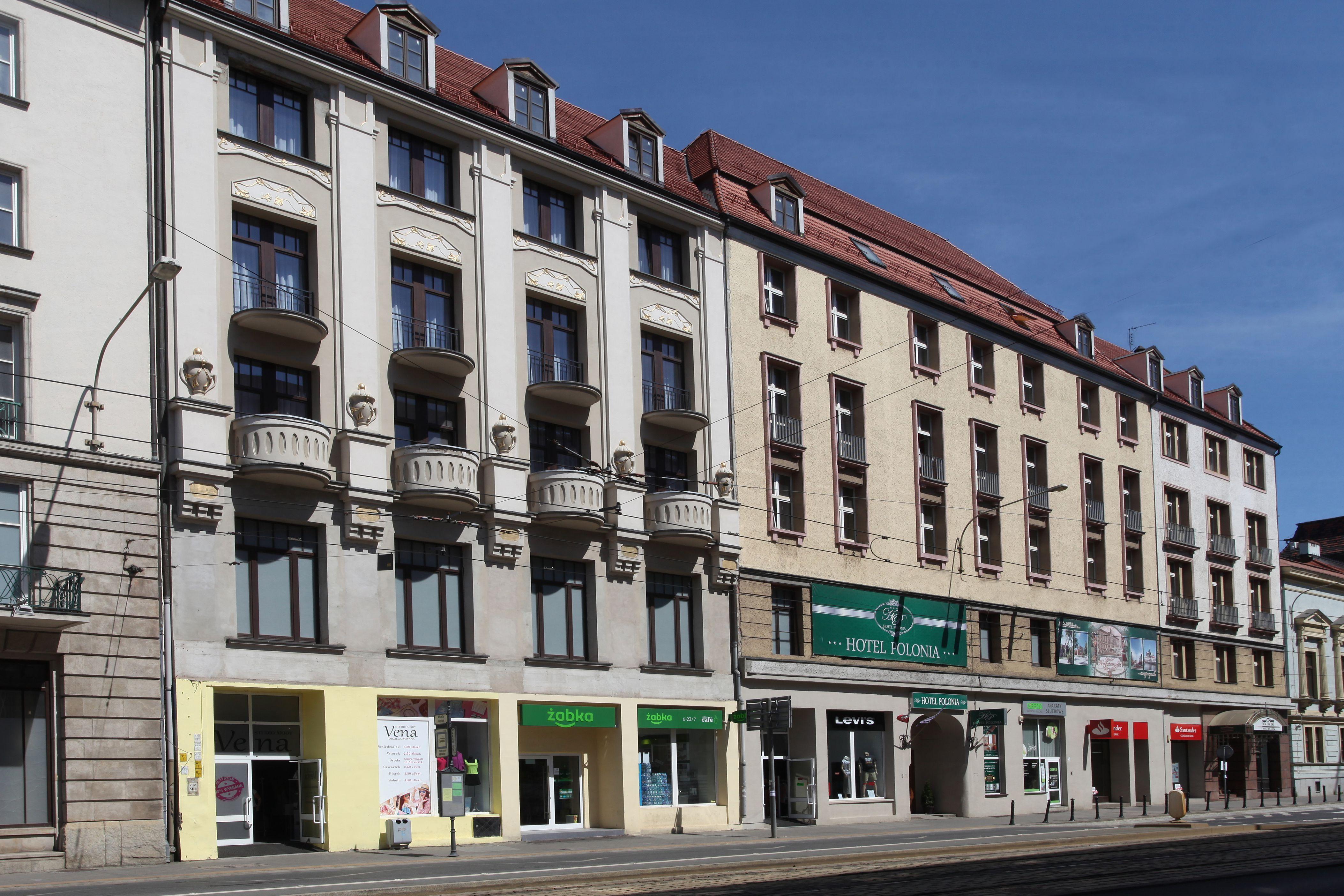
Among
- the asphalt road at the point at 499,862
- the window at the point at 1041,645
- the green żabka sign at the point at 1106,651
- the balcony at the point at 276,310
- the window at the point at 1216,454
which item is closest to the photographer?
the asphalt road at the point at 499,862

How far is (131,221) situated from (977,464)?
2907cm

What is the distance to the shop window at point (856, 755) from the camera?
129 feet

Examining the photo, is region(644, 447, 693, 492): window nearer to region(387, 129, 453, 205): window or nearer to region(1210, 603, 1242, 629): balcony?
region(387, 129, 453, 205): window

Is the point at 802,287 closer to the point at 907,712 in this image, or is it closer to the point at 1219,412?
the point at 907,712

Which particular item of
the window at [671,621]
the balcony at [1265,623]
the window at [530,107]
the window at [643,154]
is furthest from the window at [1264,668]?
the window at [530,107]

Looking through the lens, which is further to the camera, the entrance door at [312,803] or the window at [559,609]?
the window at [559,609]

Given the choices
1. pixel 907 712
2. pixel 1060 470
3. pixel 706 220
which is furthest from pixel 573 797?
pixel 1060 470

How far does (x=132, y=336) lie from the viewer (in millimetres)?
26000

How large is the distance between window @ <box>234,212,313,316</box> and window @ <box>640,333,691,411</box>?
31.5 feet

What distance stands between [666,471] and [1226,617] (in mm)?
32651

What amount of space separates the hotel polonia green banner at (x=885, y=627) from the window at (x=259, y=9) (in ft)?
66.0

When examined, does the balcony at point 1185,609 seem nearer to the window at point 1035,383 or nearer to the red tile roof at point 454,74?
the window at point 1035,383

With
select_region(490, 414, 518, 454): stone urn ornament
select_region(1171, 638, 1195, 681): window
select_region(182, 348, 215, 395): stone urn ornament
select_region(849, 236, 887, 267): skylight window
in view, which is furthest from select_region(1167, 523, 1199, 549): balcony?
select_region(182, 348, 215, 395): stone urn ornament

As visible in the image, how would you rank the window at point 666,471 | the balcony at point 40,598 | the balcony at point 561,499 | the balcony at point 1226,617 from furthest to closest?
the balcony at point 1226,617 → the window at point 666,471 → the balcony at point 561,499 → the balcony at point 40,598
